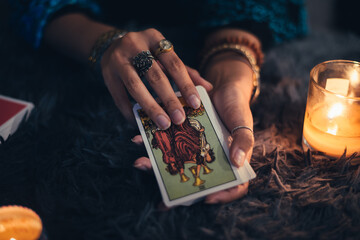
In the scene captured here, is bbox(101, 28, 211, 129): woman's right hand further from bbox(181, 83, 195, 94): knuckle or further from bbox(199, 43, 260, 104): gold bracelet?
bbox(199, 43, 260, 104): gold bracelet

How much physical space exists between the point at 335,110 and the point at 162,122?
48 cm

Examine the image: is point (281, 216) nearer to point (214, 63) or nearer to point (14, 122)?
point (214, 63)

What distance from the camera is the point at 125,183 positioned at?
76cm

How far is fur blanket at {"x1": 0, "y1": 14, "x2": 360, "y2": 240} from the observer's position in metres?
0.66

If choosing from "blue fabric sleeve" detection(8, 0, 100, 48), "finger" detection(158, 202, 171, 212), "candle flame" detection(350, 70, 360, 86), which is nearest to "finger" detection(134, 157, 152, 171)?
"finger" detection(158, 202, 171, 212)

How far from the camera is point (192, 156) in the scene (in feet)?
2.51

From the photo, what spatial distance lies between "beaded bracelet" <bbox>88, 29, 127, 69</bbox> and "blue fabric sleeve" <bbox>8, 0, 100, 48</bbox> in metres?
0.37

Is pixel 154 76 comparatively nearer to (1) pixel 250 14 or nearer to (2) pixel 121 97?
(2) pixel 121 97

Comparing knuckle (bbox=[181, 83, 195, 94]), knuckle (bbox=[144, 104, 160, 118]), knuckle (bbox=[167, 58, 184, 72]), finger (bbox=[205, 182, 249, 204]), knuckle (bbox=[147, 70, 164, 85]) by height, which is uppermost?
knuckle (bbox=[167, 58, 184, 72])

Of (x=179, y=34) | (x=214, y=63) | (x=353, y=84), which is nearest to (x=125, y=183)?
(x=214, y=63)

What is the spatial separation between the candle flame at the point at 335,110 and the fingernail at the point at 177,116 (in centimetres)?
41

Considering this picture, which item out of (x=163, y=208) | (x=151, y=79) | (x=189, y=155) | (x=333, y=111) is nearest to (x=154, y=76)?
(x=151, y=79)

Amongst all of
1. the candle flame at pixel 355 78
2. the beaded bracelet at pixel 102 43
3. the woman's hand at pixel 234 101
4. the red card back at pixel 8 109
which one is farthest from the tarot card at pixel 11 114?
the candle flame at pixel 355 78

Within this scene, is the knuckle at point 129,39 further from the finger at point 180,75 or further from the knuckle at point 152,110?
the knuckle at point 152,110
